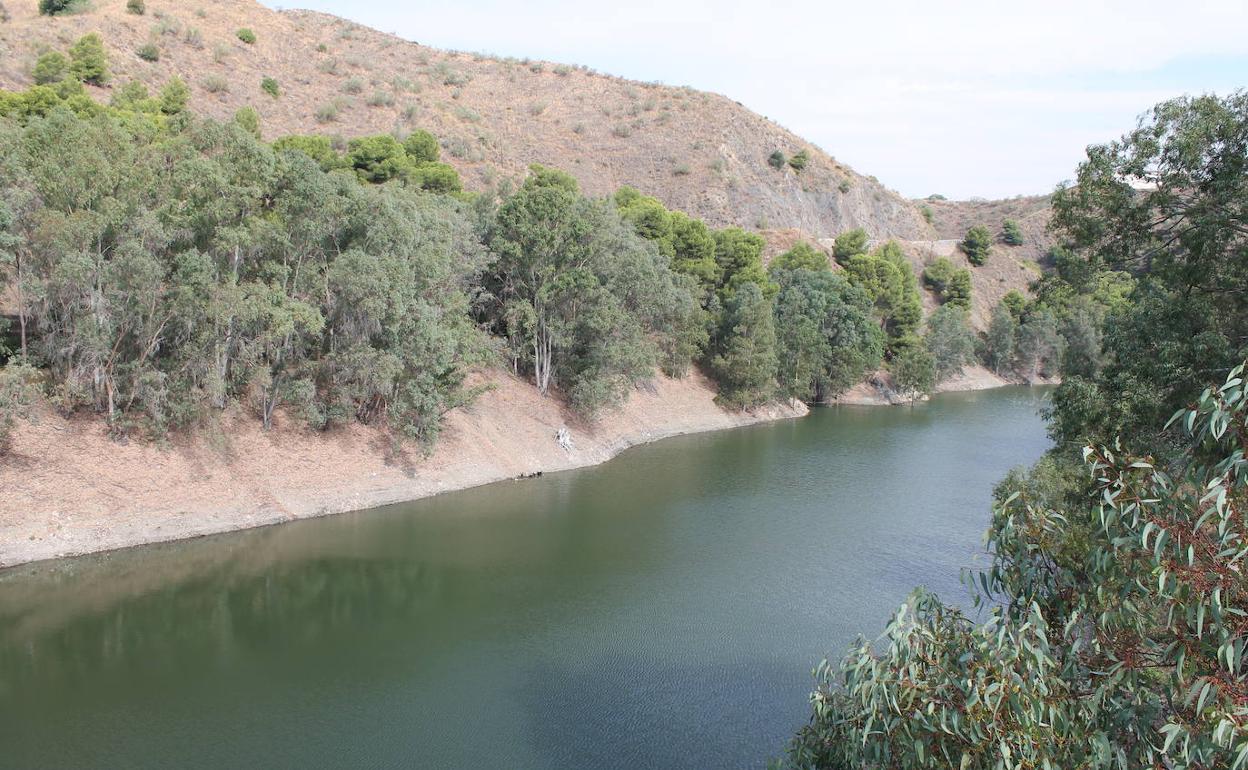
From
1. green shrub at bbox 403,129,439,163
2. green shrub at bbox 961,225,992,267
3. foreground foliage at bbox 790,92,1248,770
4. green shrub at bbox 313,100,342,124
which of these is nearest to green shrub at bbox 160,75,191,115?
green shrub at bbox 403,129,439,163

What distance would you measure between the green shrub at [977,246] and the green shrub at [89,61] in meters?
87.5

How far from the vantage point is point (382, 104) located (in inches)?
2862

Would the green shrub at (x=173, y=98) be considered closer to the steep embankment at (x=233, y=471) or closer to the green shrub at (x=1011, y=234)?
the steep embankment at (x=233, y=471)

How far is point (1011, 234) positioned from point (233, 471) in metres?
106

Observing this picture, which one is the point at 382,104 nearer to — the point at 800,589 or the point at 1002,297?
the point at 800,589

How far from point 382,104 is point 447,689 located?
64305 millimetres

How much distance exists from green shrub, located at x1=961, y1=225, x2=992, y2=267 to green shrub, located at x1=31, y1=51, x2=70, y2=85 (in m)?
89.8

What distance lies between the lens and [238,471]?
97.3ft

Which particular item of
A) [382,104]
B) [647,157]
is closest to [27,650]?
[382,104]

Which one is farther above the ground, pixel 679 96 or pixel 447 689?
pixel 679 96

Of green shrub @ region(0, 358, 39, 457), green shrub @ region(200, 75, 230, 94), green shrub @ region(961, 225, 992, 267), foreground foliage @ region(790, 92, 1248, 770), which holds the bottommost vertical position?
green shrub @ region(0, 358, 39, 457)

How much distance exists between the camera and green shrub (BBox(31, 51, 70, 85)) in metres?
49.2

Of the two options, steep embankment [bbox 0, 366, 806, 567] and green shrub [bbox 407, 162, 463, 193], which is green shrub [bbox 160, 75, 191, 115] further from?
steep embankment [bbox 0, 366, 806, 567]

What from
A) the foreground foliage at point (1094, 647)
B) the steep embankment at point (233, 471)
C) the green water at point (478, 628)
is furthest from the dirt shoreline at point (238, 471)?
the foreground foliage at point (1094, 647)
